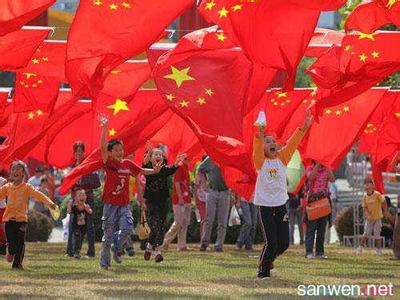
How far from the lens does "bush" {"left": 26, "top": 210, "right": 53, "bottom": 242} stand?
27109mm

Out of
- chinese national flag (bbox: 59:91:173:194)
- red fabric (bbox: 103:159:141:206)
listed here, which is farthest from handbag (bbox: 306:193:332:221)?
red fabric (bbox: 103:159:141:206)

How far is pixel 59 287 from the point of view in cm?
1409

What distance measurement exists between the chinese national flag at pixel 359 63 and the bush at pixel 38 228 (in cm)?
918

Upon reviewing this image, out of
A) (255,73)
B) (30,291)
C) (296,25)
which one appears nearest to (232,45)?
(255,73)

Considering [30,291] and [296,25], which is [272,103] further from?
[30,291]

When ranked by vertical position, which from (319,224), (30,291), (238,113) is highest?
(238,113)

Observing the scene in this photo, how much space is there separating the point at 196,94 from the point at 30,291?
672 cm

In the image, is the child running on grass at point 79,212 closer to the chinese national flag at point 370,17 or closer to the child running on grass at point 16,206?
the child running on grass at point 16,206

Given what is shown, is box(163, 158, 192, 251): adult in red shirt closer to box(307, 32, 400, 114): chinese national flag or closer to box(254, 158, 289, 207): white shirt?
box(307, 32, 400, 114): chinese national flag

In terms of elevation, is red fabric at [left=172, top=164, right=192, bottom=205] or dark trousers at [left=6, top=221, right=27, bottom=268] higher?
red fabric at [left=172, top=164, right=192, bottom=205]

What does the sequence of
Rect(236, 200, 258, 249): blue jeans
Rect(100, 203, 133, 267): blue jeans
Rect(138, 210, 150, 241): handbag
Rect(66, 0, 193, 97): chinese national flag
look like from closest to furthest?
Rect(100, 203, 133, 267): blue jeans, Rect(138, 210, 150, 241): handbag, Rect(66, 0, 193, 97): chinese national flag, Rect(236, 200, 258, 249): blue jeans

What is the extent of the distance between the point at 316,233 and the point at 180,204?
2604mm

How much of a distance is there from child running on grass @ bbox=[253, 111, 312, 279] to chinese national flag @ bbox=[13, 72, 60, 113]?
7.39 meters

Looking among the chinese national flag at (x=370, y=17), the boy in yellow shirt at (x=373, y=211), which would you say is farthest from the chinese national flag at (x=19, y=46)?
the boy in yellow shirt at (x=373, y=211)
